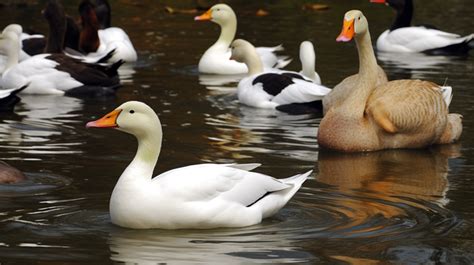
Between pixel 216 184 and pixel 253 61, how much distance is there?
26.9ft

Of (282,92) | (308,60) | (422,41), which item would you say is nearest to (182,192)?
(282,92)

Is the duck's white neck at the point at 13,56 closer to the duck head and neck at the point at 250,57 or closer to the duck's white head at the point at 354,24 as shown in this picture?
the duck head and neck at the point at 250,57

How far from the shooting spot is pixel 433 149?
14141mm

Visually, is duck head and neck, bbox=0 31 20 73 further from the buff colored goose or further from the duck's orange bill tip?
the duck's orange bill tip

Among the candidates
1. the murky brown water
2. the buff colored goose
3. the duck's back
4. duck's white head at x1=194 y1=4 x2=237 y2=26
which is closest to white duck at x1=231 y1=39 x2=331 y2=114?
the murky brown water

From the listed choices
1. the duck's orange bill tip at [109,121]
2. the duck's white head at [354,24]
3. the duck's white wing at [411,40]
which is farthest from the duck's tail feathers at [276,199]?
the duck's white wing at [411,40]

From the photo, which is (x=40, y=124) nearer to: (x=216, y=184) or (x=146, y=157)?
(x=146, y=157)

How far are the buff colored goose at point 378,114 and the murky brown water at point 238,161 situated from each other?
18cm

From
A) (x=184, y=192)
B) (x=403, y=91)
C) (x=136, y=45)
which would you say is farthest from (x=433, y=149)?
(x=136, y=45)

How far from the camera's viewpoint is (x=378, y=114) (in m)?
13.8

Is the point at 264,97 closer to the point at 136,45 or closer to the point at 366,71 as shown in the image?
the point at 366,71

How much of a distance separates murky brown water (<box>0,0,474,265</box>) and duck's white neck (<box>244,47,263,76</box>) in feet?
1.45

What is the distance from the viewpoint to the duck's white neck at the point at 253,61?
17.9 metres

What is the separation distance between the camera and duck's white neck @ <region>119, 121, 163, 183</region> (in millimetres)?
9852
